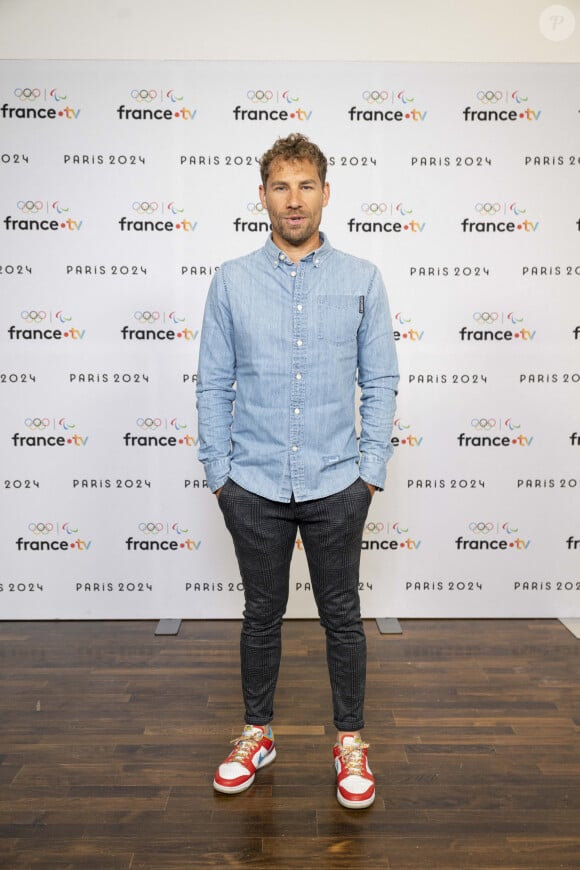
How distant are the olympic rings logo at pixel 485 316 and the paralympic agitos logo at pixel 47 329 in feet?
5.74

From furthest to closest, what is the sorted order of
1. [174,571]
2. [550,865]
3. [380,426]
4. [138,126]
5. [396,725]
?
[174,571]
[138,126]
[396,725]
[380,426]
[550,865]

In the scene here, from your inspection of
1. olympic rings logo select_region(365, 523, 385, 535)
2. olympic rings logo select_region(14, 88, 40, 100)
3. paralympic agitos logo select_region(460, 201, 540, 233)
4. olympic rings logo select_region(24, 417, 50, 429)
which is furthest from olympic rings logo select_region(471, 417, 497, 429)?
olympic rings logo select_region(14, 88, 40, 100)

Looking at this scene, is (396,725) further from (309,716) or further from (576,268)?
(576,268)

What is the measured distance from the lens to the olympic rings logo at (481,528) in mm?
3381

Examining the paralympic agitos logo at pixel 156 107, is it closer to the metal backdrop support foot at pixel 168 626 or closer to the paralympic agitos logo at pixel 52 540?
the paralympic agitos logo at pixel 52 540

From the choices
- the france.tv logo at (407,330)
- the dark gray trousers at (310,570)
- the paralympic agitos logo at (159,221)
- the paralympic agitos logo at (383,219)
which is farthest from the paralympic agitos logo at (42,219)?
the dark gray trousers at (310,570)

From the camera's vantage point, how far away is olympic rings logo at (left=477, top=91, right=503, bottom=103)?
3.16 m

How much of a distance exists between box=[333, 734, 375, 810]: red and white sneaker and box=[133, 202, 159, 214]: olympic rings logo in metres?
2.28

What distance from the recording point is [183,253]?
10.5 feet

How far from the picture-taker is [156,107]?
10.4 ft

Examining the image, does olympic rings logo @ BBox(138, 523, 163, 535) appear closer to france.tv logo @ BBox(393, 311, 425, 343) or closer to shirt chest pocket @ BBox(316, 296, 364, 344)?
france.tv logo @ BBox(393, 311, 425, 343)

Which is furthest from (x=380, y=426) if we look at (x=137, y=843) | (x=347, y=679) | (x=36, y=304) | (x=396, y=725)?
(x=36, y=304)

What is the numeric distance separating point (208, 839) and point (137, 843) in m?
0.18

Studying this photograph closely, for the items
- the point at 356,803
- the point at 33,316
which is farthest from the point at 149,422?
the point at 356,803
